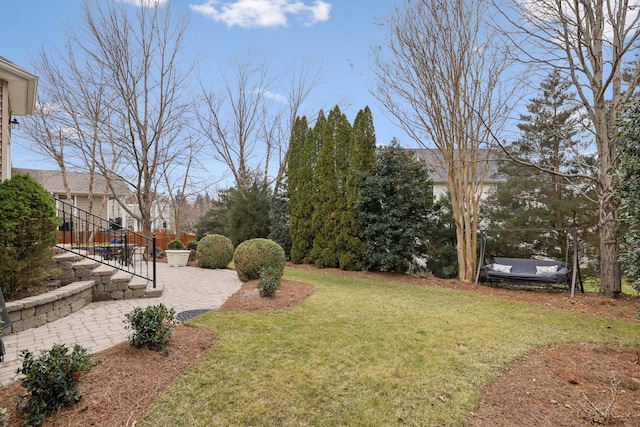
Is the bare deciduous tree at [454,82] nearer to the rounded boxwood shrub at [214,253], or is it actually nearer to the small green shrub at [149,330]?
the rounded boxwood shrub at [214,253]

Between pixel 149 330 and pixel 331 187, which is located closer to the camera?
pixel 149 330

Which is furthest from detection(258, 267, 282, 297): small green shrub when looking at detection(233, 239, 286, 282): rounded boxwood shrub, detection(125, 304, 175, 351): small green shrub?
detection(125, 304, 175, 351): small green shrub

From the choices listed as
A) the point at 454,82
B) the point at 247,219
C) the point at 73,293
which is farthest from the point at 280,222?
the point at 73,293

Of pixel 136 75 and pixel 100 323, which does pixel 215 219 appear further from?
pixel 100 323

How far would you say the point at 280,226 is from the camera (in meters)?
12.8

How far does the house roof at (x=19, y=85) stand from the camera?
5527 mm

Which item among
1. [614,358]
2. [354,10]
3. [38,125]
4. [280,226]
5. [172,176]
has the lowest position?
[614,358]

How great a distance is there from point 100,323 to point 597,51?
9.58 meters

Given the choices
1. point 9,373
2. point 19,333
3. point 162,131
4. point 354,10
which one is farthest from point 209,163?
point 9,373

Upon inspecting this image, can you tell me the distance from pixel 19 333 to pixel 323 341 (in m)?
3.64

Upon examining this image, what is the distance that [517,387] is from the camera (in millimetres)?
2789

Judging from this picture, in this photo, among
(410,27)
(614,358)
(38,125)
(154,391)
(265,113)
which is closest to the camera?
(154,391)

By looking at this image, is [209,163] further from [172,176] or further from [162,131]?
[162,131]

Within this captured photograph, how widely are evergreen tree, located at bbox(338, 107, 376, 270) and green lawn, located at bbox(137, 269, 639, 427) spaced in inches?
162
